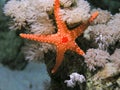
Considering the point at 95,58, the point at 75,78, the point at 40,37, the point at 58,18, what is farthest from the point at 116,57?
the point at 40,37

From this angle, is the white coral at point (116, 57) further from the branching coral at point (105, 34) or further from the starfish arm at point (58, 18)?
the starfish arm at point (58, 18)

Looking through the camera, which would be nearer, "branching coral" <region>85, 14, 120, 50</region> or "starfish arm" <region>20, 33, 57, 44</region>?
"starfish arm" <region>20, 33, 57, 44</region>

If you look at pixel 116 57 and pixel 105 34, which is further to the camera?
pixel 105 34

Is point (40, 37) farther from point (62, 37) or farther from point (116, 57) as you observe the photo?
point (116, 57)

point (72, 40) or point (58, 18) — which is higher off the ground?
point (58, 18)

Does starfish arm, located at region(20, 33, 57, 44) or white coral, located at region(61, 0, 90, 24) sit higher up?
white coral, located at region(61, 0, 90, 24)

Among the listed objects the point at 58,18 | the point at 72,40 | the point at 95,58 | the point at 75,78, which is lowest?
the point at 75,78

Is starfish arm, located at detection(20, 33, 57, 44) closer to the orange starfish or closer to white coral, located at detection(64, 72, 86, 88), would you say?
the orange starfish

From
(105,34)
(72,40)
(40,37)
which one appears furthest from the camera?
(105,34)

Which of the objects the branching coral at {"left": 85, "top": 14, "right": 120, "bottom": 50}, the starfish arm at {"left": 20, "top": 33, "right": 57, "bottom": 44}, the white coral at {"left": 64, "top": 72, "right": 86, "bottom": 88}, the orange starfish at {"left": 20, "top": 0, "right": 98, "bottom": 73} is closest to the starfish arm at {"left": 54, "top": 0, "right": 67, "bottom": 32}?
the orange starfish at {"left": 20, "top": 0, "right": 98, "bottom": 73}
